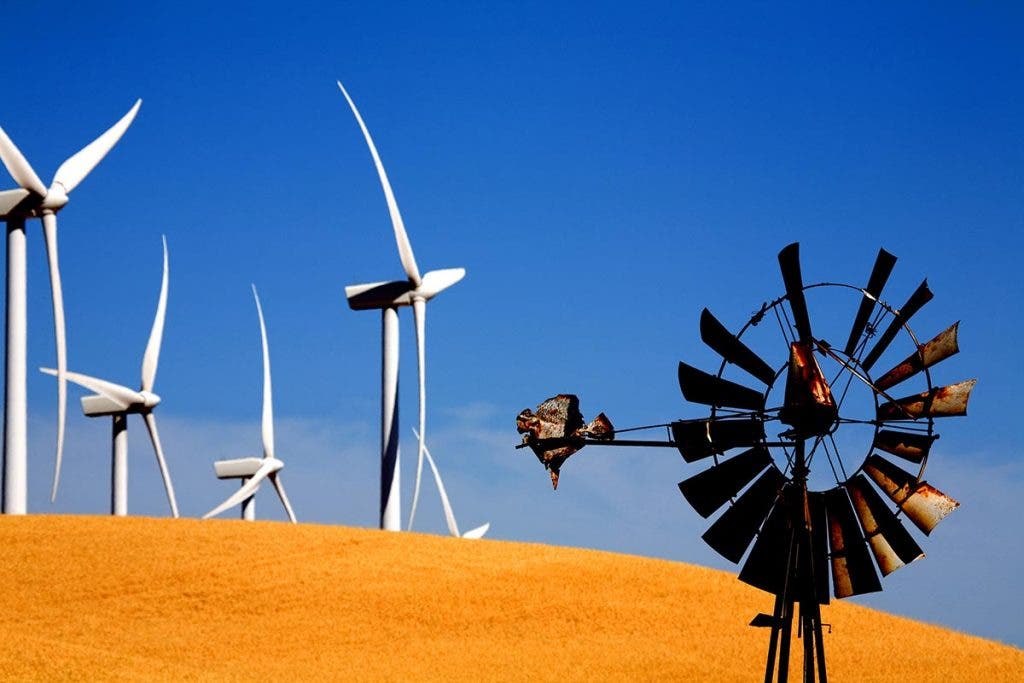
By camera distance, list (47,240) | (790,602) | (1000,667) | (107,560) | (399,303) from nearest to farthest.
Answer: (790,602) < (1000,667) < (107,560) < (47,240) < (399,303)

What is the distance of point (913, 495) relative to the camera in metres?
10.1

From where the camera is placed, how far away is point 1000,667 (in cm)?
2484

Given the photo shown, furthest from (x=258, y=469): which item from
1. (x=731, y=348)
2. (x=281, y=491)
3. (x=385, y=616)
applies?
(x=731, y=348)

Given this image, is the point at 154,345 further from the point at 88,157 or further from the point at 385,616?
the point at 385,616

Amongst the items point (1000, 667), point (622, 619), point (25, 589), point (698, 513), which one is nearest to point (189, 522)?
point (25, 589)

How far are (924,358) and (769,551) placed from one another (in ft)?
6.61

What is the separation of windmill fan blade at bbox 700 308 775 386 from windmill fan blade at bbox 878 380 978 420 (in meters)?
0.99

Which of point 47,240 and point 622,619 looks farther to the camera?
point 47,240

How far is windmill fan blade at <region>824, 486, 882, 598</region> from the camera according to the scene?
10297 millimetres

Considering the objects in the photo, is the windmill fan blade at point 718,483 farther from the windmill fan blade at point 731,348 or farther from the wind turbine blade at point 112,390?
the wind turbine blade at point 112,390

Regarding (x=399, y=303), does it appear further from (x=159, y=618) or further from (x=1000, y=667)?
(x=1000, y=667)

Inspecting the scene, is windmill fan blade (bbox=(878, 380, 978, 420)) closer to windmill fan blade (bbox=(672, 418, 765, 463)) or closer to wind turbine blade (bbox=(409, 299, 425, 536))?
windmill fan blade (bbox=(672, 418, 765, 463))

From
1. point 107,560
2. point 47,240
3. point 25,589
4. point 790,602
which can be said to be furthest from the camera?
point 47,240

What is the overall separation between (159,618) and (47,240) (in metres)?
14.7
